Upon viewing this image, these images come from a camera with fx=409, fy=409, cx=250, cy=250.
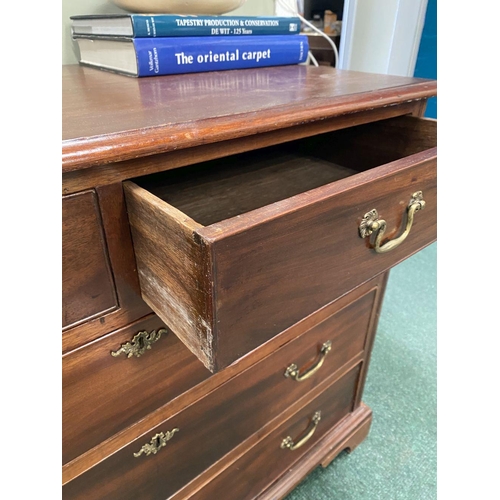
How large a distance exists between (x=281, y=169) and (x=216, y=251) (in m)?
0.36

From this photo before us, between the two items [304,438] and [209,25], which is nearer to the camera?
[209,25]

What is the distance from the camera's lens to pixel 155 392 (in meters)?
0.48

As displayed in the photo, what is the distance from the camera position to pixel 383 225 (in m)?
0.42

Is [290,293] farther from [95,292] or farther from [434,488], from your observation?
[434,488]

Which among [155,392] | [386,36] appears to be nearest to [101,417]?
[155,392]

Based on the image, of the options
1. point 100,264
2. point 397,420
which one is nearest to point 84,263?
point 100,264

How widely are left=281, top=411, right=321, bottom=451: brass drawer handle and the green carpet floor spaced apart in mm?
162

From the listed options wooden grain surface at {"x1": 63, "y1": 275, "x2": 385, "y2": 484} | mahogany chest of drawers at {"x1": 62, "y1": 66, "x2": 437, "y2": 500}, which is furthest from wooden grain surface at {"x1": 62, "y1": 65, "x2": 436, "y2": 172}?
wooden grain surface at {"x1": 63, "y1": 275, "x2": 385, "y2": 484}

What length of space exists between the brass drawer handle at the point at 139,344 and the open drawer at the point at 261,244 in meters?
0.06

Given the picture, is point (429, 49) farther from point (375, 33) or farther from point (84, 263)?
point (84, 263)

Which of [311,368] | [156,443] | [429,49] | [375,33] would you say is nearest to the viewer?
[156,443]

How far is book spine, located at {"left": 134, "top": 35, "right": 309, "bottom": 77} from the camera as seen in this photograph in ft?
1.84
